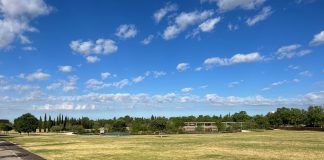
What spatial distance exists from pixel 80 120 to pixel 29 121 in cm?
7013

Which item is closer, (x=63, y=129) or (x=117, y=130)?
(x=117, y=130)

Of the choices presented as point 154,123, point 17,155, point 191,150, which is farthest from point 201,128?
point 17,155

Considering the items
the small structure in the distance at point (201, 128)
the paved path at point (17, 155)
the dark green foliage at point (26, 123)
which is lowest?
the paved path at point (17, 155)

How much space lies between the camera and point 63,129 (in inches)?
6388

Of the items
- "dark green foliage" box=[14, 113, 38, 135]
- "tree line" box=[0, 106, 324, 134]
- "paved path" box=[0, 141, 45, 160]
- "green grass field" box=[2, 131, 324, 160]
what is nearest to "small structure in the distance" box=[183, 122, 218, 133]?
"tree line" box=[0, 106, 324, 134]

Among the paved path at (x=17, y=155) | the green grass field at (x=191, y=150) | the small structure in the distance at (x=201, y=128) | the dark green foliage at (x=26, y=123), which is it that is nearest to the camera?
the green grass field at (x=191, y=150)

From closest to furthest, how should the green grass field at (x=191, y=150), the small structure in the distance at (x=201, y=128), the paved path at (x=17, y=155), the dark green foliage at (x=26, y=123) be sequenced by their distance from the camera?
the green grass field at (x=191, y=150) → the paved path at (x=17, y=155) → the dark green foliage at (x=26, y=123) → the small structure in the distance at (x=201, y=128)

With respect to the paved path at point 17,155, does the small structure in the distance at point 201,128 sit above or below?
above

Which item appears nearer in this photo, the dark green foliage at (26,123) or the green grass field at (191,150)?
the green grass field at (191,150)

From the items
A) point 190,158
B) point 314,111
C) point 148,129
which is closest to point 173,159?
point 190,158

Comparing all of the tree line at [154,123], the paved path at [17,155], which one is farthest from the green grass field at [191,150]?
the tree line at [154,123]

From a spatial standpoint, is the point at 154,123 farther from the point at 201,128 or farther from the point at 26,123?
the point at 26,123

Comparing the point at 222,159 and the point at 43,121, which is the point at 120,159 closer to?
the point at 222,159

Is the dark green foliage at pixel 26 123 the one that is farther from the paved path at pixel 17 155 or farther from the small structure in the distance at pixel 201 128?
the paved path at pixel 17 155
